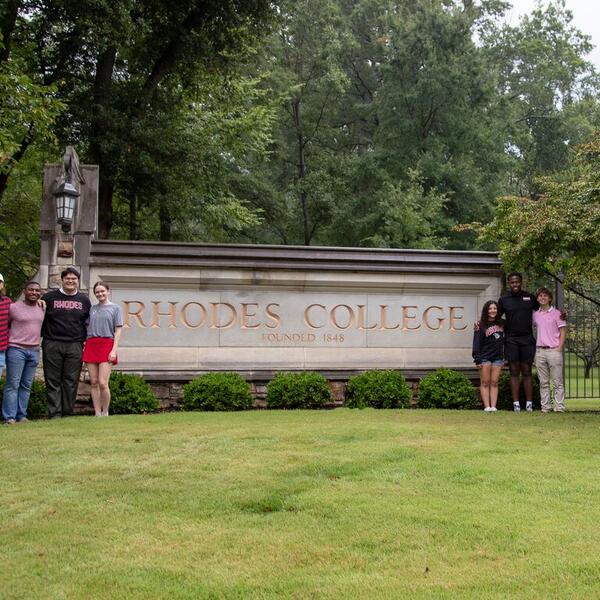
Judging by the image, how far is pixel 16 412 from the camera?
898cm

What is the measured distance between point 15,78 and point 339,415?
7426 millimetres

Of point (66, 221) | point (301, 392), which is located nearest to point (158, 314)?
point (66, 221)

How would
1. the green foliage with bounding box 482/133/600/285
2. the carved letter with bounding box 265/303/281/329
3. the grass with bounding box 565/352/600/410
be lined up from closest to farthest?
the green foliage with bounding box 482/133/600/285 → the carved letter with bounding box 265/303/281/329 → the grass with bounding box 565/352/600/410

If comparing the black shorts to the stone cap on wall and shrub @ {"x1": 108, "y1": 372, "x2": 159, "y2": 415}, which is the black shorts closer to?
the stone cap on wall

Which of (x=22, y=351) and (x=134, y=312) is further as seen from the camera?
(x=134, y=312)

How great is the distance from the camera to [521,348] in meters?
10.5

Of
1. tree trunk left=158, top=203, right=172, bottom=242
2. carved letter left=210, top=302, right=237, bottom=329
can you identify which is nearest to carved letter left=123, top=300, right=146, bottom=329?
Answer: carved letter left=210, top=302, right=237, bottom=329

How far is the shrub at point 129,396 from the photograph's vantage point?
9977 mm

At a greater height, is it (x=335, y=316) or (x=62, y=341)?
(x=335, y=316)

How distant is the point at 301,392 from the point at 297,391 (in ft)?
0.19

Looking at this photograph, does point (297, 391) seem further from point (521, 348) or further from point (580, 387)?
point (580, 387)

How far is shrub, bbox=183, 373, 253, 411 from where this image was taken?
33.5 ft

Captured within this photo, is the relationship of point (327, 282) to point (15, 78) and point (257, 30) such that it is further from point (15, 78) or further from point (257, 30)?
point (257, 30)

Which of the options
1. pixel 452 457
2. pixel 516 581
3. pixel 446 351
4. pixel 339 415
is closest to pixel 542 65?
pixel 446 351
